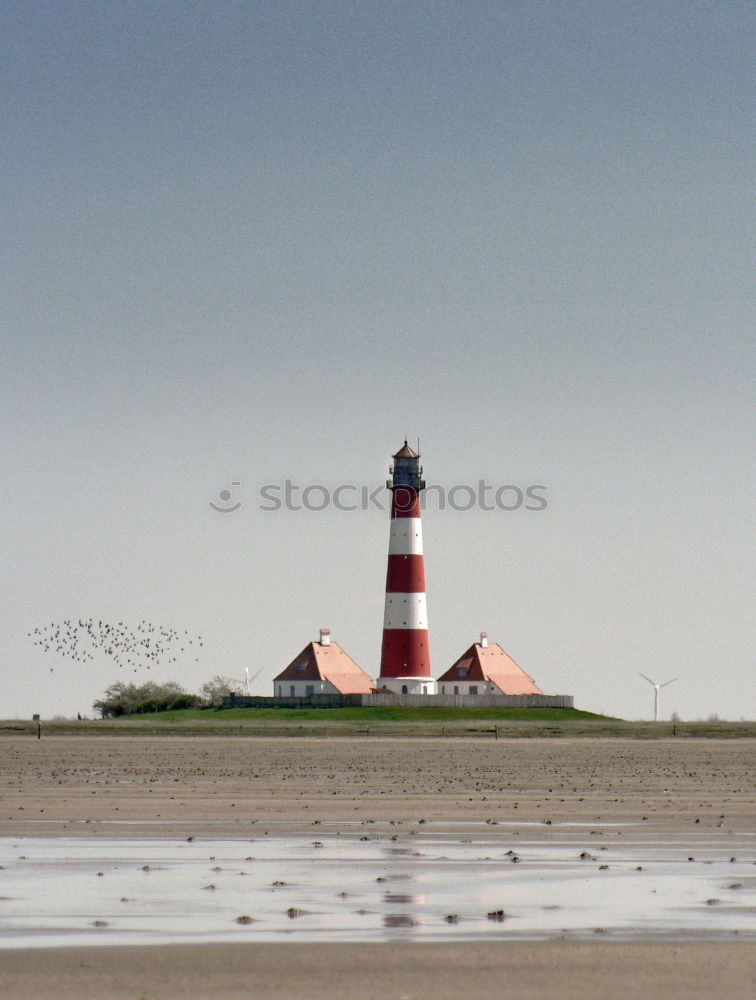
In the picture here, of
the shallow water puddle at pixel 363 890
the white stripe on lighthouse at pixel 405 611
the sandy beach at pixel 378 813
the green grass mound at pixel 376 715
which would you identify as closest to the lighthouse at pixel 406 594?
the white stripe on lighthouse at pixel 405 611

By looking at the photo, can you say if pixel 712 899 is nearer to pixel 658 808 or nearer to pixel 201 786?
pixel 658 808

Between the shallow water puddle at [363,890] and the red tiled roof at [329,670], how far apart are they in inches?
4238

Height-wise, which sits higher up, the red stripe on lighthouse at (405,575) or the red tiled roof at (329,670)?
the red stripe on lighthouse at (405,575)

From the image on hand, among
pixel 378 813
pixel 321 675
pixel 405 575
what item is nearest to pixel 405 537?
pixel 405 575

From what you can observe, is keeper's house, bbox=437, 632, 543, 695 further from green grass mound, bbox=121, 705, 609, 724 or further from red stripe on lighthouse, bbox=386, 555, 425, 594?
red stripe on lighthouse, bbox=386, 555, 425, 594

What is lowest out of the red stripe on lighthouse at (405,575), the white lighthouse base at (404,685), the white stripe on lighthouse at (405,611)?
the white lighthouse base at (404,685)

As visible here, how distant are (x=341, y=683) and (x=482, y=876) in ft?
370

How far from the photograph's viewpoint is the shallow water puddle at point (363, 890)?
62.1 feet

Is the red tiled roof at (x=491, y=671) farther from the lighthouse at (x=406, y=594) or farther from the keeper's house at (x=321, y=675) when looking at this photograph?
the lighthouse at (x=406, y=594)

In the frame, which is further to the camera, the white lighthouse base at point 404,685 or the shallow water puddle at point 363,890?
the white lighthouse base at point 404,685

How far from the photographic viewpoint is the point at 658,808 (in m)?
37.2

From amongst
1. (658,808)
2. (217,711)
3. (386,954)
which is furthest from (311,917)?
(217,711)

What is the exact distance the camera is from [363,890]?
2220 centimetres

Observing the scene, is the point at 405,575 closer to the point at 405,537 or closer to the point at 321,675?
the point at 405,537
